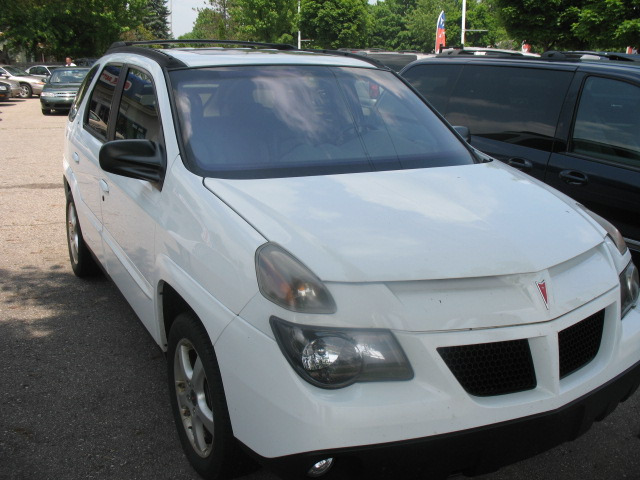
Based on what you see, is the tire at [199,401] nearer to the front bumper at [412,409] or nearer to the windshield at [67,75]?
the front bumper at [412,409]

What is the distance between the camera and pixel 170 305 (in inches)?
123

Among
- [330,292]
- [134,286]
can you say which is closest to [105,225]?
[134,286]

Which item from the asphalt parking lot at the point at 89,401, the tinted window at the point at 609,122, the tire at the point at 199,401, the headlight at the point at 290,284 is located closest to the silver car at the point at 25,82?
the asphalt parking lot at the point at 89,401

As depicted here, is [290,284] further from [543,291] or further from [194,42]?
[194,42]

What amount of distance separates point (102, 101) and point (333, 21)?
2365 inches

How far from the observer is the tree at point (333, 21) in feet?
201

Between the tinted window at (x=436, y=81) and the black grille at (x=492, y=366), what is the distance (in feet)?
12.9

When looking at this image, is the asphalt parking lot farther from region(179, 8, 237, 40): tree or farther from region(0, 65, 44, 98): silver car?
region(179, 8, 237, 40): tree

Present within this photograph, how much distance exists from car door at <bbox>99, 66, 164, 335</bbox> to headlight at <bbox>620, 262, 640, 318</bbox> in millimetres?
2023

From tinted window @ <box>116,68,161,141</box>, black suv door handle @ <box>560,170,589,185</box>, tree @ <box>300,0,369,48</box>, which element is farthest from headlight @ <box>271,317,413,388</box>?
tree @ <box>300,0,369,48</box>

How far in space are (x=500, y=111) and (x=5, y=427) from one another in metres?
4.16

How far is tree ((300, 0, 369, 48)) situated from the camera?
61219mm

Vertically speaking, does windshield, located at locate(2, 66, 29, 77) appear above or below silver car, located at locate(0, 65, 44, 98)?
above

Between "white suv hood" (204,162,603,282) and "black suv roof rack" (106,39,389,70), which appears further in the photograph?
"black suv roof rack" (106,39,389,70)
